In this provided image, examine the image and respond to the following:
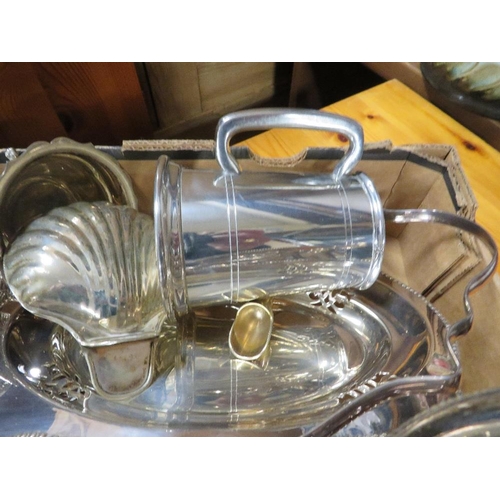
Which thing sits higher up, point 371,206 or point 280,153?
point 280,153

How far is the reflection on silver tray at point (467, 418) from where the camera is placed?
0.30m

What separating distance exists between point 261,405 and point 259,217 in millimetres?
254

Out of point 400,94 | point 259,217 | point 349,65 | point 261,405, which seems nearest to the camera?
point 259,217

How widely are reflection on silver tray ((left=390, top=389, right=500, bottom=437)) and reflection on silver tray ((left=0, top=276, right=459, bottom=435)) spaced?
0.22 ft

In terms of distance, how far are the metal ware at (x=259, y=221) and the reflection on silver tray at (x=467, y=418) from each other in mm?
159

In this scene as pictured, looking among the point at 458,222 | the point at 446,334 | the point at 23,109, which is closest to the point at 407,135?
the point at 458,222

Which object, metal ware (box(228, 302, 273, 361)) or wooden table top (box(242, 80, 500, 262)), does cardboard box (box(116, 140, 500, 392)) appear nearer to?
wooden table top (box(242, 80, 500, 262))

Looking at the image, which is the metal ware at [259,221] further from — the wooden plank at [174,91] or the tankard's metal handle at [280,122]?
the wooden plank at [174,91]

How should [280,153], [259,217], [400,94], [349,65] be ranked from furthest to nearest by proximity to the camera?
1. [349,65]
2. [400,94]
3. [280,153]
4. [259,217]

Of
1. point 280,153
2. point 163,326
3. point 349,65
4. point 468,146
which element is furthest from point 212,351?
point 349,65

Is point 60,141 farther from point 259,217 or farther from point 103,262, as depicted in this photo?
point 259,217

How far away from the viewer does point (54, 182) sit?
1.63ft

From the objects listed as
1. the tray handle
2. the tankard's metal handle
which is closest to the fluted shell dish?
the tankard's metal handle

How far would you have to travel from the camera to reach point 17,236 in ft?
1.52
